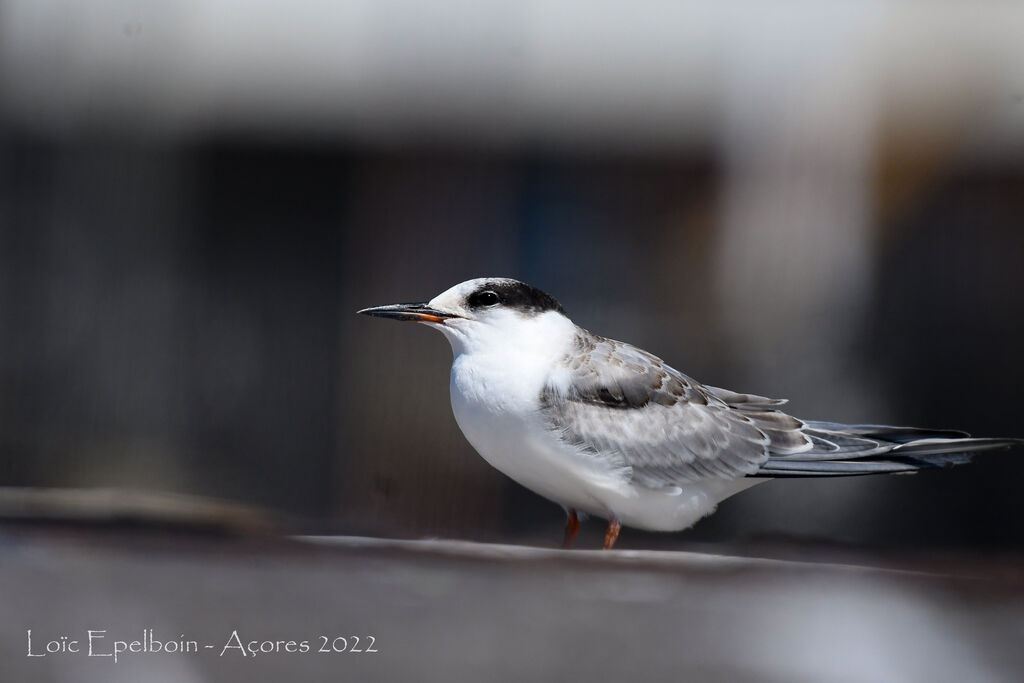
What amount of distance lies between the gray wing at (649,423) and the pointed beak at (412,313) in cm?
15

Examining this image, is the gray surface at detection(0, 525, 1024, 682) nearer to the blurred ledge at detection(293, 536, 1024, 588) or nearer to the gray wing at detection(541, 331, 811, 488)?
the blurred ledge at detection(293, 536, 1024, 588)

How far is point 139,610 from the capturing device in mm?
534

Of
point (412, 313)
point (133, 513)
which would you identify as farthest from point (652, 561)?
point (412, 313)

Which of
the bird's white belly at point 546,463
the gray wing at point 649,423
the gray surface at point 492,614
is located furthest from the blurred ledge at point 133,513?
the gray wing at point 649,423

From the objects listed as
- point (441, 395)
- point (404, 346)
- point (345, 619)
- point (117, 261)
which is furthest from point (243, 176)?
point (345, 619)

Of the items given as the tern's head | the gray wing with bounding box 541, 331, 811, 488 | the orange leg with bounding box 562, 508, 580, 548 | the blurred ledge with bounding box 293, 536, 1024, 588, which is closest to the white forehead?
the tern's head

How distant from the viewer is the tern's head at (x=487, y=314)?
111 centimetres

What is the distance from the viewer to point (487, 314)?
3.68 ft

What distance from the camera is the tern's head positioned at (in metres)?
1.11

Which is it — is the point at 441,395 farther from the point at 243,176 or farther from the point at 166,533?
the point at 166,533

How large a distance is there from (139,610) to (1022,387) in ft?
6.43

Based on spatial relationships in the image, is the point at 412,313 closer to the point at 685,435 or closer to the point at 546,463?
the point at 546,463

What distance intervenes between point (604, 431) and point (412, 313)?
0.86ft

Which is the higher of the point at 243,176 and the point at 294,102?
the point at 294,102
